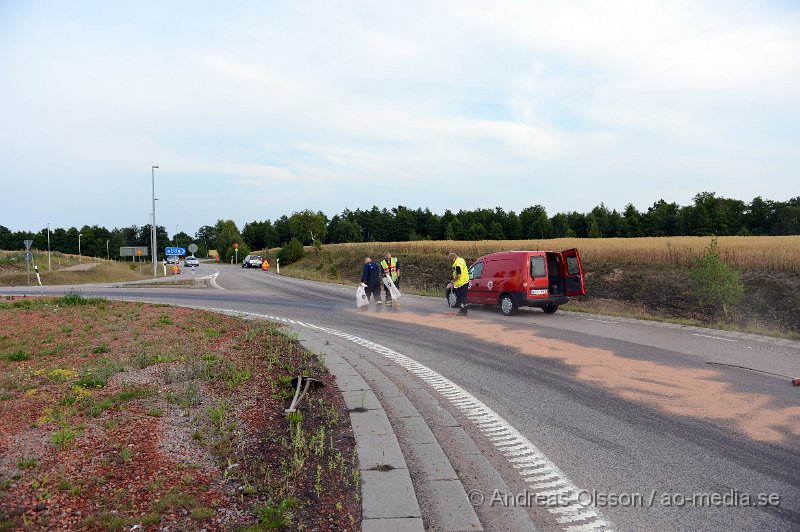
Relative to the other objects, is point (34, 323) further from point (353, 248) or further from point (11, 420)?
point (353, 248)

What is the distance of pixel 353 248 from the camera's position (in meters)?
63.1

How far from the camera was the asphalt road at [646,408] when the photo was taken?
404cm

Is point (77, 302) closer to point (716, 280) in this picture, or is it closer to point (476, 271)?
point (476, 271)

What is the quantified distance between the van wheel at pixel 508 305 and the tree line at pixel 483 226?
48399 mm

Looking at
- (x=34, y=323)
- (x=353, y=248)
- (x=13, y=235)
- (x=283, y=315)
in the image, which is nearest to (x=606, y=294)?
(x=283, y=315)

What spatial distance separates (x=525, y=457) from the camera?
4.88m

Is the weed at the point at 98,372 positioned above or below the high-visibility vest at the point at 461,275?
below

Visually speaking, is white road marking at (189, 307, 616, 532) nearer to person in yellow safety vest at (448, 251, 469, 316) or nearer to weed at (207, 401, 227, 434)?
weed at (207, 401, 227, 434)

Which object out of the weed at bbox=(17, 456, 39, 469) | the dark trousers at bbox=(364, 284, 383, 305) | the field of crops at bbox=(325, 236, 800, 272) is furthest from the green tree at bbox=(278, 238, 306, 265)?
the weed at bbox=(17, 456, 39, 469)

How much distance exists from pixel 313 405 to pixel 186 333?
6.21 metres

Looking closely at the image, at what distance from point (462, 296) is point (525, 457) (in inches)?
459

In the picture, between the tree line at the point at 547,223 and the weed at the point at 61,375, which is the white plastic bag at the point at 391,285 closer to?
the weed at the point at 61,375

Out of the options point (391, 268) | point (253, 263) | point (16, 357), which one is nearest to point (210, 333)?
point (16, 357)

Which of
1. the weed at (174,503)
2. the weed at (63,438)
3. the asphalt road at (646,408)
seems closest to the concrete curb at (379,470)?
the asphalt road at (646,408)
